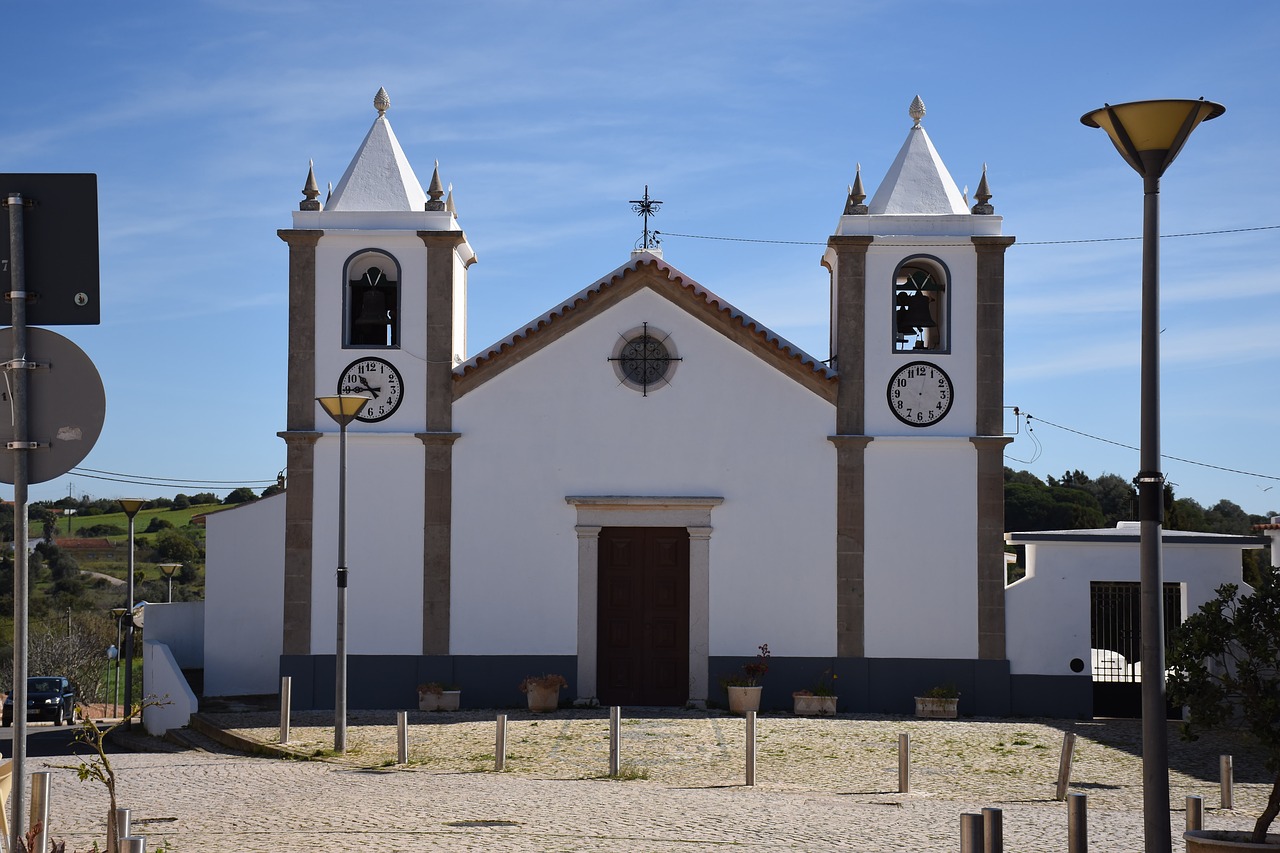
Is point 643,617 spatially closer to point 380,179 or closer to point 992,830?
point 380,179

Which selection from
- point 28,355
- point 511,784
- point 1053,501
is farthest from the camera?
point 1053,501

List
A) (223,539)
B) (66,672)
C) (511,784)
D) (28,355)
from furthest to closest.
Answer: (66,672) → (223,539) → (511,784) → (28,355)

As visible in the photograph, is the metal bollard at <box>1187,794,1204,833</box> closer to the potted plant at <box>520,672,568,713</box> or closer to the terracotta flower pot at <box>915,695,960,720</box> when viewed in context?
the terracotta flower pot at <box>915,695,960,720</box>

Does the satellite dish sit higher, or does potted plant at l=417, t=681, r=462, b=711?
the satellite dish

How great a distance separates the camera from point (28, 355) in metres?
5.36

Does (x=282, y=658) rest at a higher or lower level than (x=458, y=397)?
lower

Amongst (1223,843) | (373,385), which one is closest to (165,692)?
(373,385)

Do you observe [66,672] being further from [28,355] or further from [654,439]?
[28,355]

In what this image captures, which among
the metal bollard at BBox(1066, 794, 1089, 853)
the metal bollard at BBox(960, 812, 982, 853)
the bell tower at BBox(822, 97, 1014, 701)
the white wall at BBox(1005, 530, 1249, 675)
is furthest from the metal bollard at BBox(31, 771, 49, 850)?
the white wall at BBox(1005, 530, 1249, 675)

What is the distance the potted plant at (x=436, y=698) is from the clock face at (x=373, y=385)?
3949mm

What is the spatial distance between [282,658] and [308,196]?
677 centimetres

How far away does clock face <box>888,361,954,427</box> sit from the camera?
65.1ft

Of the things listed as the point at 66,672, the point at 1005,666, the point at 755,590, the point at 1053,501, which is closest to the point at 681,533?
the point at 755,590

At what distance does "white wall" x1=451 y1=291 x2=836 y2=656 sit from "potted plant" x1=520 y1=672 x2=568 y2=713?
758mm
